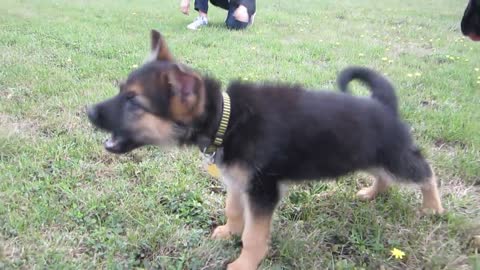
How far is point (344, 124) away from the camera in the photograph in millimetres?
2797

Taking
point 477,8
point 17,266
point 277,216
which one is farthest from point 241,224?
point 477,8

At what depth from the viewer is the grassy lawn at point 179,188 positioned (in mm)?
2807

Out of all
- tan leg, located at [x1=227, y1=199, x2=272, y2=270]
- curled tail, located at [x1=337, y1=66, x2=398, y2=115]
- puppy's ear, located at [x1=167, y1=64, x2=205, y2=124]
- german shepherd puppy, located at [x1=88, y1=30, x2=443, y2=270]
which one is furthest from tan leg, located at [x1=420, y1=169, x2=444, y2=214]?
puppy's ear, located at [x1=167, y1=64, x2=205, y2=124]

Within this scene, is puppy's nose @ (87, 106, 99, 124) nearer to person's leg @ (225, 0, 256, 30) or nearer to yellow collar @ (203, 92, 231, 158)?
yellow collar @ (203, 92, 231, 158)

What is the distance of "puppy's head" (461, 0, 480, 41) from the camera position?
12.7ft

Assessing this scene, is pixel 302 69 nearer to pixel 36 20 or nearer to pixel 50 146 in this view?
pixel 50 146

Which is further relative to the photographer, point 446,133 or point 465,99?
point 465,99

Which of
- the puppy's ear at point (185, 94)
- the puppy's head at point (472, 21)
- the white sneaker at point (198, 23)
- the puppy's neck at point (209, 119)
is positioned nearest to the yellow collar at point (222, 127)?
the puppy's neck at point (209, 119)

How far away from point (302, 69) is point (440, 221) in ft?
11.9

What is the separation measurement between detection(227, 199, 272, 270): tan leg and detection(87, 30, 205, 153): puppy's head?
2.17ft

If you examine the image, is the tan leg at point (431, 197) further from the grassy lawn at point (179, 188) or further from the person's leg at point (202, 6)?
the person's leg at point (202, 6)

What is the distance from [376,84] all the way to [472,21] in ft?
4.52

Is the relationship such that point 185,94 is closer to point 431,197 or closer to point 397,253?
point 397,253

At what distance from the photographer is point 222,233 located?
9.82 ft
